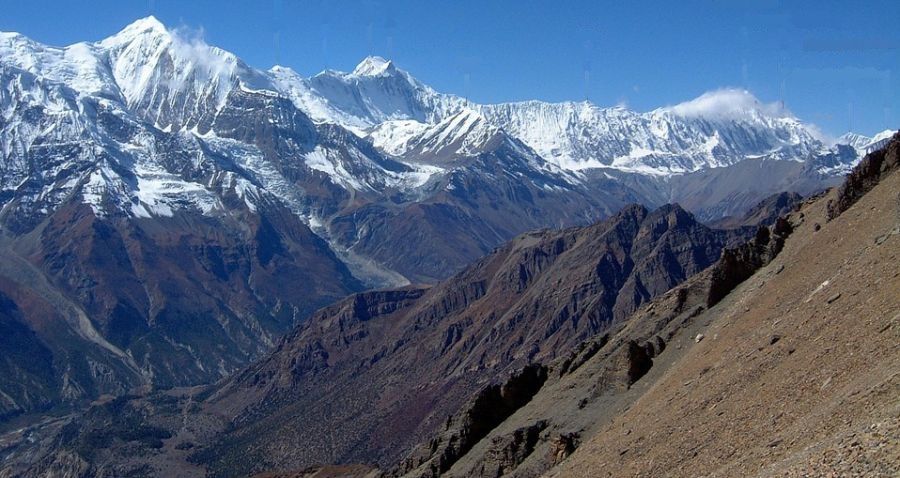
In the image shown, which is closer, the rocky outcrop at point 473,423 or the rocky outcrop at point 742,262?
the rocky outcrop at point 742,262

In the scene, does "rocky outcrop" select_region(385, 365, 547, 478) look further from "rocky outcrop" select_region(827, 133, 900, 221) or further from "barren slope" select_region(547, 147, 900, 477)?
"rocky outcrop" select_region(827, 133, 900, 221)

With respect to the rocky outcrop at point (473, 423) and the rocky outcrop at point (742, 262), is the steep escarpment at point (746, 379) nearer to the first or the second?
the rocky outcrop at point (742, 262)

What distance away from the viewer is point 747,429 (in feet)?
175

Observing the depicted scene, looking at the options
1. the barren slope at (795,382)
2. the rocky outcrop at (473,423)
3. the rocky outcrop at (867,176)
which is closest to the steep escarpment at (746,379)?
the barren slope at (795,382)

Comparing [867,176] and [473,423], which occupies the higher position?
[473,423]

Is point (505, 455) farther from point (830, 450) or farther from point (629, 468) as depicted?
point (830, 450)

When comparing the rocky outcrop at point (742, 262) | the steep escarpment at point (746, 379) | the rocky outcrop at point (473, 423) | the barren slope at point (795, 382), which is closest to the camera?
the barren slope at point (795, 382)

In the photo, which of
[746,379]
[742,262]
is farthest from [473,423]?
[746,379]

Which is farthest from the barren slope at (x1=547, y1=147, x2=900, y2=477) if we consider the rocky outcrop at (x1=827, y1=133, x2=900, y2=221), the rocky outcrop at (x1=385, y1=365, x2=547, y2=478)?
the rocky outcrop at (x1=385, y1=365, x2=547, y2=478)

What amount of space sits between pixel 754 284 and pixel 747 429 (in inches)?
1587

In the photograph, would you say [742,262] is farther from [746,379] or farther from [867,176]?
[746,379]

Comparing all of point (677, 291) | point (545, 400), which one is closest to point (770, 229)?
point (677, 291)

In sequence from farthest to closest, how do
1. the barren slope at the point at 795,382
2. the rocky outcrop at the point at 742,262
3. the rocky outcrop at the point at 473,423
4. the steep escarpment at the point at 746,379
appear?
the rocky outcrop at the point at 473,423 → the rocky outcrop at the point at 742,262 → the steep escarpment at the point at 746,379 → the barren slope at the point at 795,382

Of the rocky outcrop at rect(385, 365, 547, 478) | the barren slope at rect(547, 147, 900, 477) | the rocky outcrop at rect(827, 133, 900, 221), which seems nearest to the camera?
the barren slope at rect(547, 147, 900, 477)
